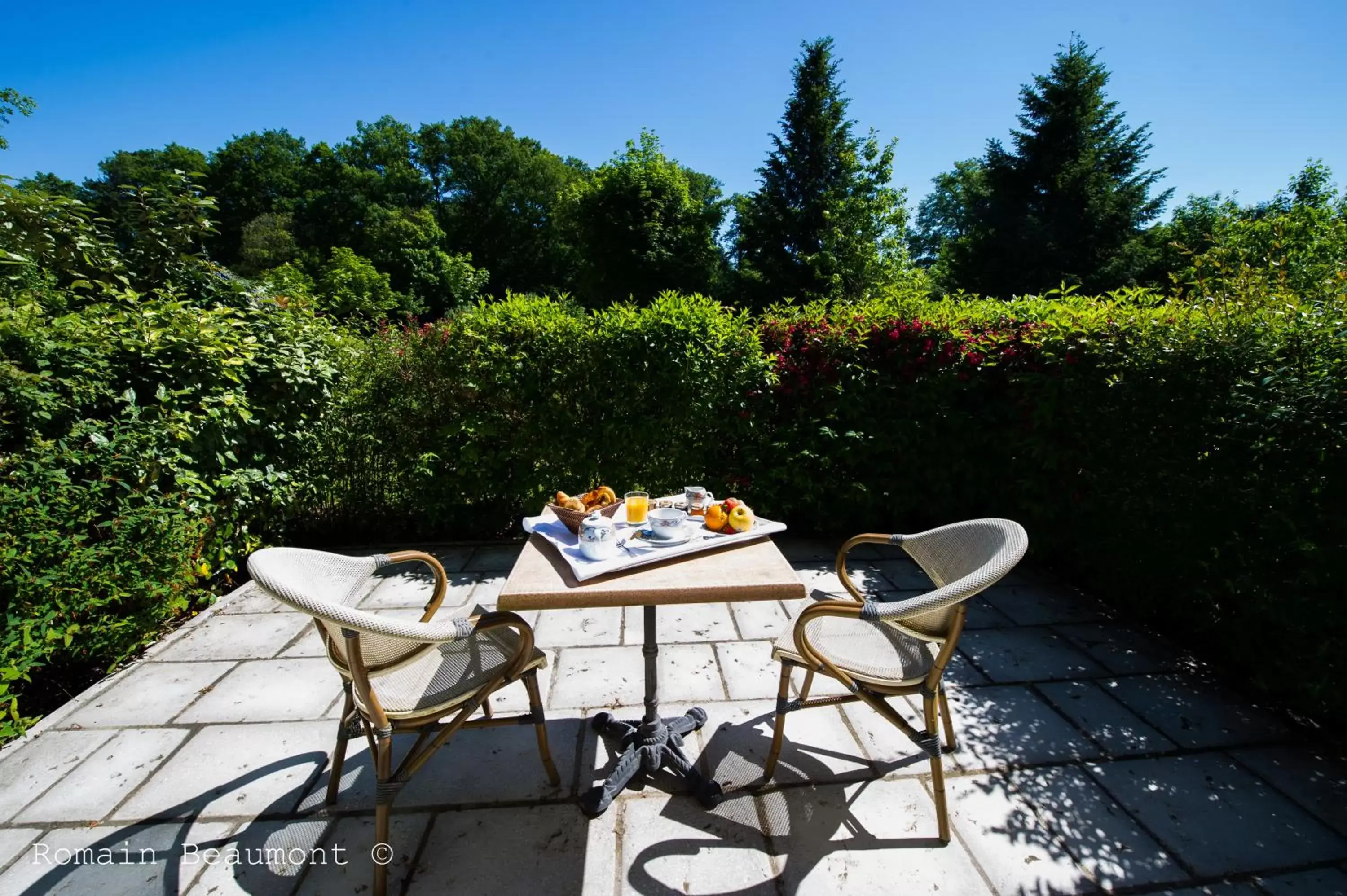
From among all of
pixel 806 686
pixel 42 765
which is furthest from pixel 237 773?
pixel 806 686

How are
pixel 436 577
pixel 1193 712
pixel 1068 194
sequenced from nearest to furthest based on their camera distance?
pixel 436 577 < pixel 1193 712 < pixel 1068 194

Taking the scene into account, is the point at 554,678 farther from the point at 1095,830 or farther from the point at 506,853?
the point at 1095,830

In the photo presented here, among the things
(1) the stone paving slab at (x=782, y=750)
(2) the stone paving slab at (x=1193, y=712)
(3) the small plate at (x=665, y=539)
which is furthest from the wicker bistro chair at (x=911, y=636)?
(2) the stone paving slab at (x=1193, y=712)

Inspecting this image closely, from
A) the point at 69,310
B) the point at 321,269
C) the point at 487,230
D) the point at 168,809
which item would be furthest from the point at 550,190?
the point at 168,809

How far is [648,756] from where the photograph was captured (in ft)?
6.36

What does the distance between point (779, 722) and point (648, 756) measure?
19.2 inches

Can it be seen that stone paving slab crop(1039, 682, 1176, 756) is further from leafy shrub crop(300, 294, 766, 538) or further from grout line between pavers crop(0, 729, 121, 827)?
grout line between pavers crop(0, 729, 121, 827)

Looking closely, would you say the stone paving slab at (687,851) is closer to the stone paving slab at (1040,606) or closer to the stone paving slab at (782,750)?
the stone paving slab at (782,750)

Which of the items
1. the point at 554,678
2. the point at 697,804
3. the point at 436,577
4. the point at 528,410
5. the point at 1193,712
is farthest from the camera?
the point at 528,410

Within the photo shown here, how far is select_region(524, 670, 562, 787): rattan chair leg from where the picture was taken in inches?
70.4

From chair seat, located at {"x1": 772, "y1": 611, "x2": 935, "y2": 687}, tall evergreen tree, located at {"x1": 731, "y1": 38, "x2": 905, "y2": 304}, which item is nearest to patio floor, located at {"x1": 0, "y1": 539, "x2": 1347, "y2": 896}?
chair seat, located at {"x1": 772, "y1": 611, "x2": 935, "y2": 687}

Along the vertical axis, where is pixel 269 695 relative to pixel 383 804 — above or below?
below

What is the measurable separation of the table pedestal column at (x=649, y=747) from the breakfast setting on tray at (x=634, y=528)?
0.27 m

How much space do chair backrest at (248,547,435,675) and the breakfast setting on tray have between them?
52 centimetres
